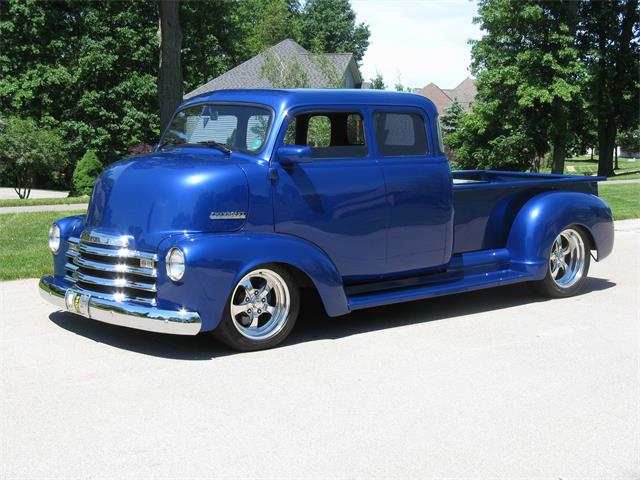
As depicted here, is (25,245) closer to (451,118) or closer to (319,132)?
(319,132)

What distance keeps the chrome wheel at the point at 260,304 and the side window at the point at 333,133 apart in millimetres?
1279

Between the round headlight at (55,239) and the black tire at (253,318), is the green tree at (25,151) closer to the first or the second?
the round headlight at (55,239)

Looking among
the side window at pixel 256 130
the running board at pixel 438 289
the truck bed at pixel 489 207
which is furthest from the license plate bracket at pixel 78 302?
the truck bed at pixel 489 207

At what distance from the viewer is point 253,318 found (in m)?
6.01

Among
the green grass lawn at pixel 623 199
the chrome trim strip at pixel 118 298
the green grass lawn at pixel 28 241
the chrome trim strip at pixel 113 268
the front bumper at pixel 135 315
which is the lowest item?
the green grass lawn at pixel 623 199

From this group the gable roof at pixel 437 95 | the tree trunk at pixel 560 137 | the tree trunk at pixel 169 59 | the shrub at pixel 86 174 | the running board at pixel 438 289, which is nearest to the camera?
the running board at pixel 438 289

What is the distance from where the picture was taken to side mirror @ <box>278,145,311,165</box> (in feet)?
20.1

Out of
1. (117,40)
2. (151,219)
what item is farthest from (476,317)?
(117,40)

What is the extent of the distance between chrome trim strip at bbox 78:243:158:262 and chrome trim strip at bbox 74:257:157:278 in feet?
0.24

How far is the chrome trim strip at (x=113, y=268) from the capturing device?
5668 mm

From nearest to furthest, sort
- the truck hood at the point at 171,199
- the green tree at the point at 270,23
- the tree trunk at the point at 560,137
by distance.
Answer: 1. the truck hood at the point at 171,199
2. the tree trunk at the point at 560,137
3. the green tree at the point at 270,23

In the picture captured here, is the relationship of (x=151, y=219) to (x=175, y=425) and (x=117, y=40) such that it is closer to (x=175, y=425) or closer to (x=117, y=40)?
(x=175, y=425)

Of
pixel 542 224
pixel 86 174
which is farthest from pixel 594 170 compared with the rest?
pixel 542 224

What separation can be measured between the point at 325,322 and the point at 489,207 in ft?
6.78
